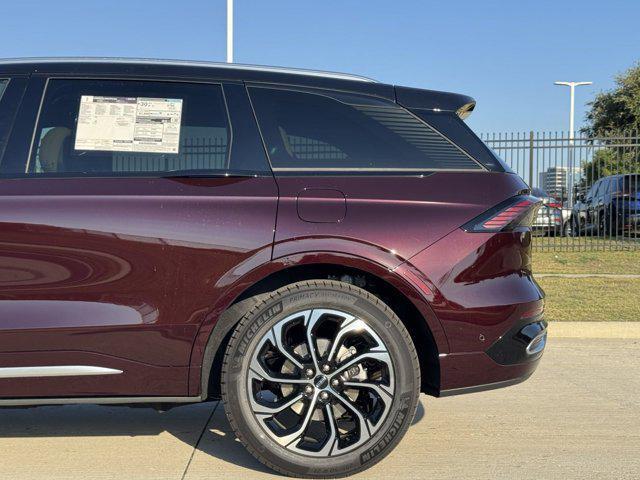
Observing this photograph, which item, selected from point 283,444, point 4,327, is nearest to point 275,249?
point 283,444

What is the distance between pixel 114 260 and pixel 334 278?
3.35 feet

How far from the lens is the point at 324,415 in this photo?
3121 mm

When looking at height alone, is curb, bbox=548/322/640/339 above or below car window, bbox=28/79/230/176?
below

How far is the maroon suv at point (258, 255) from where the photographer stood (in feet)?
Result: 9.86

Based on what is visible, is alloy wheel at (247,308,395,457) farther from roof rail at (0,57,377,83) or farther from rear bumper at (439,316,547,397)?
roof rail at (0,57,377,83)

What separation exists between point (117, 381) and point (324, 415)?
0.95 metres

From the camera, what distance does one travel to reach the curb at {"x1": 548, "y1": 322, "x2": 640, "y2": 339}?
660cm

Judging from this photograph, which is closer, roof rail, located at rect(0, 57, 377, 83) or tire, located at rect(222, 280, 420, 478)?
tire, located at rect(222, 280, 420, 478)

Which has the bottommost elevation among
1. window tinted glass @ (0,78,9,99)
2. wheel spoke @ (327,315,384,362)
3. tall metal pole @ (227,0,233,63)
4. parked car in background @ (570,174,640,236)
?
wheel spoke @ (327,315,384,362)

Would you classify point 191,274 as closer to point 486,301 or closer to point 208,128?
point 208,128

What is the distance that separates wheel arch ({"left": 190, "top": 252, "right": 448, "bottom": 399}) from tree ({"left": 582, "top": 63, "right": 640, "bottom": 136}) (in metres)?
26.8

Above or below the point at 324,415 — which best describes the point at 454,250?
above

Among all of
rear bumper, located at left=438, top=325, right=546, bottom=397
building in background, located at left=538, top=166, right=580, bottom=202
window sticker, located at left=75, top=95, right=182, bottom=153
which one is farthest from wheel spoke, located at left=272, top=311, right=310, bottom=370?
building in background, located at left=538, top=166, right=580, bottom=202

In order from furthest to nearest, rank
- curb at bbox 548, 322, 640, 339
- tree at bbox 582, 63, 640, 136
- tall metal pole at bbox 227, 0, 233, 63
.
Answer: tree at bbox 582, 63, 640, 136 → tall metal pole at bbox 227, 0, 233, 63 → curb at bbox 548, 322, 640, 339
